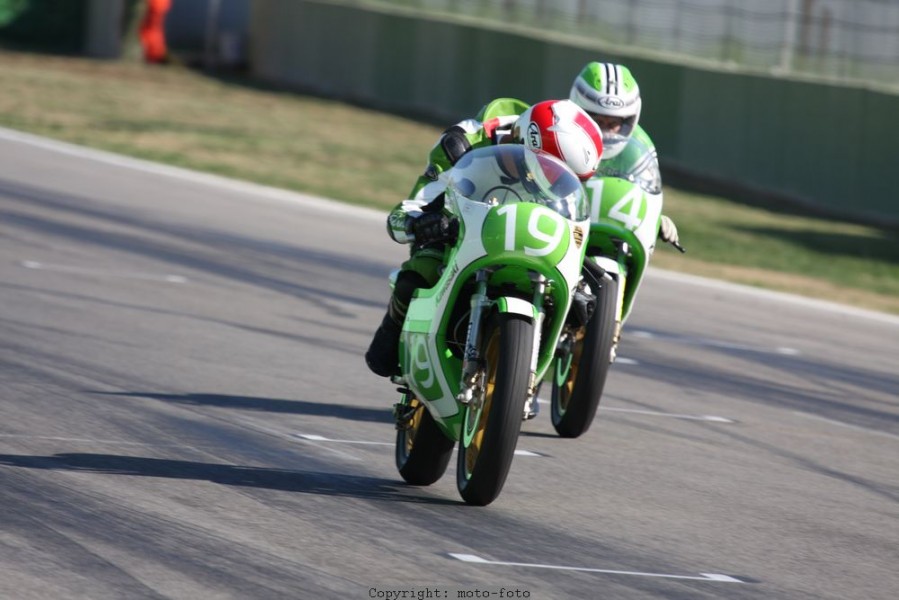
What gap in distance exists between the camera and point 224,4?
3406cm

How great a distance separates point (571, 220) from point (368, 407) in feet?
8.36

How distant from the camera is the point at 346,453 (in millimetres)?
7453

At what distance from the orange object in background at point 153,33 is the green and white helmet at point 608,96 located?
24620 millimetres

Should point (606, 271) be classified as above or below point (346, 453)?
above

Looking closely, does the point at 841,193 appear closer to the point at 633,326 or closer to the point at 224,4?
the point at 633,326

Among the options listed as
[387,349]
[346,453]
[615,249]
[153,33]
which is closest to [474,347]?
[387,349]

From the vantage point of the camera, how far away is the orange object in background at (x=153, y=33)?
106 feet

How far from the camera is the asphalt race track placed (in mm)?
5469

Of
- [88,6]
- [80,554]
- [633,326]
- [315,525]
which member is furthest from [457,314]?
[88,6]

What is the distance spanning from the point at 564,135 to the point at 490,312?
0.88 meters

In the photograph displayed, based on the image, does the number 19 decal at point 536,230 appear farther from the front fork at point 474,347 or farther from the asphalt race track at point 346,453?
the asphalt race track at point 346,453

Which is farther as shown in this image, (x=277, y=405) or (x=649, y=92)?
(x=649, y=92)

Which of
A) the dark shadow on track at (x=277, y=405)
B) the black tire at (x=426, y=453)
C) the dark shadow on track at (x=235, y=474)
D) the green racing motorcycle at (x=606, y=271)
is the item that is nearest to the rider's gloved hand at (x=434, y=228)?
the black tire at (x=426, y=453)

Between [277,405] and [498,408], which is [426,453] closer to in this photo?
[498,408]
